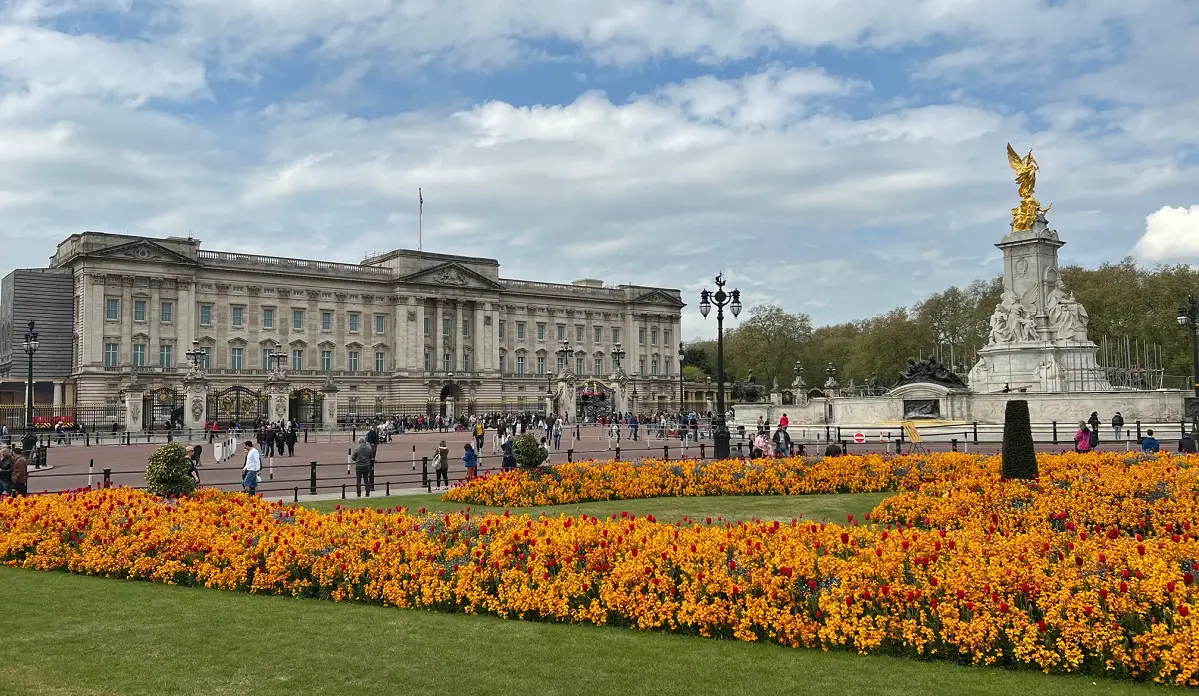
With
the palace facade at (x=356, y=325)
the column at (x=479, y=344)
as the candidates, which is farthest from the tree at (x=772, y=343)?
the column at (x=479, y=344)

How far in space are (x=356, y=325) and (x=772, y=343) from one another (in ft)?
152

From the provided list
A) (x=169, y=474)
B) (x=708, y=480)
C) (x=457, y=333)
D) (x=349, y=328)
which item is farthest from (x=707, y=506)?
(x=457, y=333)

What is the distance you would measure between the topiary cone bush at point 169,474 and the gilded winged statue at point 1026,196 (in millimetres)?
39511

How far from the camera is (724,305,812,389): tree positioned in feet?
347

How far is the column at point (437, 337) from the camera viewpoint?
88750mm

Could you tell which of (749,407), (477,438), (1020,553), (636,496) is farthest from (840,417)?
(1020,553)

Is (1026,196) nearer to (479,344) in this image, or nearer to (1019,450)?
(1019,450)

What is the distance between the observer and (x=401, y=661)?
7762mm

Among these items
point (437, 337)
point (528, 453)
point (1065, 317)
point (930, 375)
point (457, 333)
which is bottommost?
point (528, 453)

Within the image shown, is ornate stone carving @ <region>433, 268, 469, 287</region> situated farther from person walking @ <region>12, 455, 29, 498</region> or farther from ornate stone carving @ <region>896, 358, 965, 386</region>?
person walking @ <region>12, 455, 29, 498</region>

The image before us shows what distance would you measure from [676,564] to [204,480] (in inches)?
812

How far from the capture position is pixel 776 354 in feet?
347

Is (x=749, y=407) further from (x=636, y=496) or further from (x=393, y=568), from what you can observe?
(x=393, y=568)

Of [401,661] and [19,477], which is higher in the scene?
[19,477]
